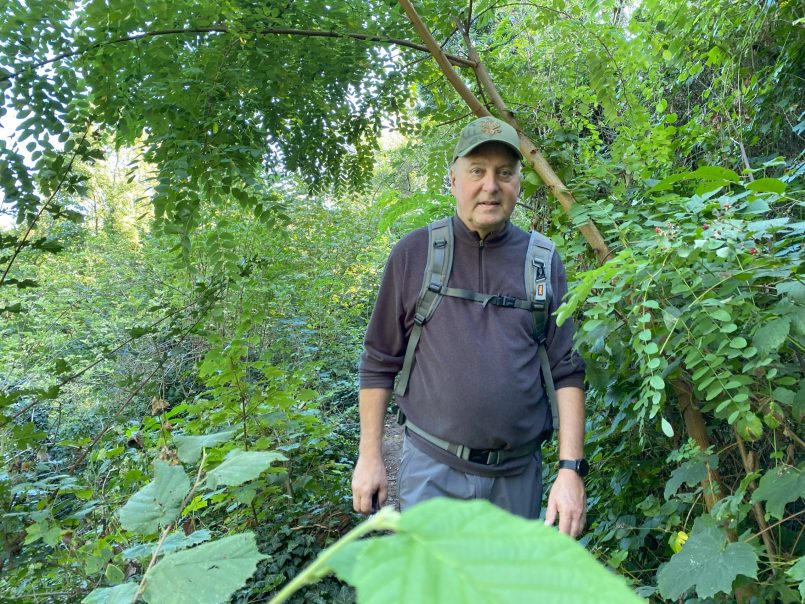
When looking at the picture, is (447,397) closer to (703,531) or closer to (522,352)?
(522,352)

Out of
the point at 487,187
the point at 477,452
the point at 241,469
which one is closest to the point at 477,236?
the point at 487,187

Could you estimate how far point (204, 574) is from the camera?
0.74 meters

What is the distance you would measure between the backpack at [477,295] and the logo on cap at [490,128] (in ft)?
1.31

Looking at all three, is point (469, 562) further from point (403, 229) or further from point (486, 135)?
point (403, 229)

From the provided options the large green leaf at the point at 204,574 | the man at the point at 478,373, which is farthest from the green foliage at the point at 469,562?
the man at the point at 478,373

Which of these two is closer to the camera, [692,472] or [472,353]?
[692,472]

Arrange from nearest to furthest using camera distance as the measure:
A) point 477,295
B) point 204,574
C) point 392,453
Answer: point 204,574 → point 477,295 → point 392,453

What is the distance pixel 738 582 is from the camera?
158 centimetres

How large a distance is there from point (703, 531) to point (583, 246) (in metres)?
1.11

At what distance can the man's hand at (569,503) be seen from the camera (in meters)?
1.92

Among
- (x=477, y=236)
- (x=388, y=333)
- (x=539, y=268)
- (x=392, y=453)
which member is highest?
(x=477, y=236)

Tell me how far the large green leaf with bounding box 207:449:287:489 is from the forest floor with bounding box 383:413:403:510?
13.5ft

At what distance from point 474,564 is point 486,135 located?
196 cm

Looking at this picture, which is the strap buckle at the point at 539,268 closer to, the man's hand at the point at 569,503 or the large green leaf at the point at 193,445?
the man's hand at the point at 569,503
